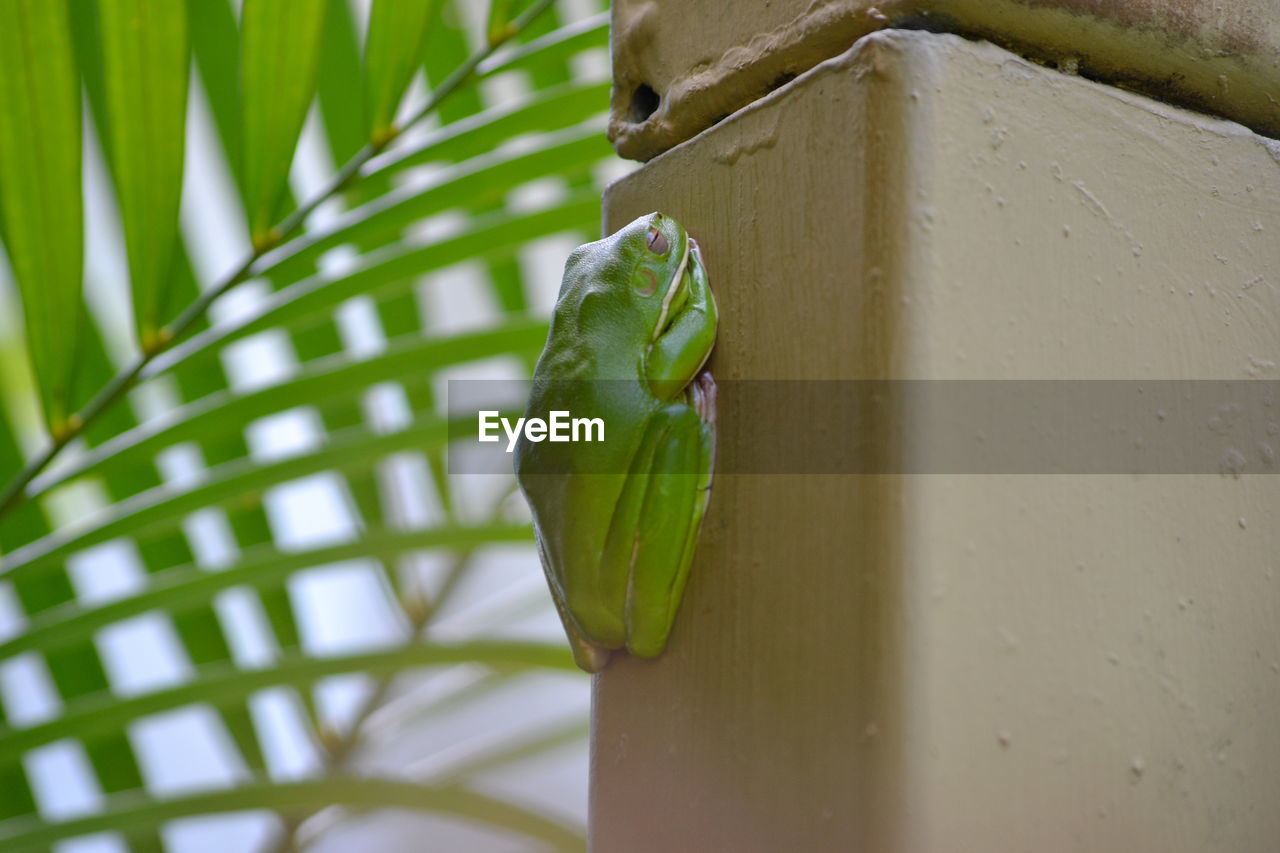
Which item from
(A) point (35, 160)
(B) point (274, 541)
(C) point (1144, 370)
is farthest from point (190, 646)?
(C) point (1144, 370)

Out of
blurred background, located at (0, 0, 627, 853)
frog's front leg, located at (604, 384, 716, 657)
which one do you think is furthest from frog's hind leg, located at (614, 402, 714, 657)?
blurred background, located at (0, 0, 627, 853)

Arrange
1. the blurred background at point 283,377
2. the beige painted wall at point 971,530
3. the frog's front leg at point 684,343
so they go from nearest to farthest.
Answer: the beige painted wall at point 971,530
the frog's front leg at point 684,343
the blurred background at point 283,377

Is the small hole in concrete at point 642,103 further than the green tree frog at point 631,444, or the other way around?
the small hole in concrete at point 642,103

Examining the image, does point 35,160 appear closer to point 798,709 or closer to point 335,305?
point 335,305

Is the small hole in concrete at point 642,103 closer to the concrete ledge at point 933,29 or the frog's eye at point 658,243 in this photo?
the concrete ledge at point 933,29

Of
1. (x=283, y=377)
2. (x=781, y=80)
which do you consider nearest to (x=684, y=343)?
(x=781, y=80)

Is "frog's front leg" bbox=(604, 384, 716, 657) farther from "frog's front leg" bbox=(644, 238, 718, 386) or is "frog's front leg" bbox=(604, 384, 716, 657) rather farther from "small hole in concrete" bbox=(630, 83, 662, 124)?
"small hole in concrete" bbox=(630, 83, 662, 124)

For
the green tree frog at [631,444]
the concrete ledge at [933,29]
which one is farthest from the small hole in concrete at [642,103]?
the green tree frog at [631,444]

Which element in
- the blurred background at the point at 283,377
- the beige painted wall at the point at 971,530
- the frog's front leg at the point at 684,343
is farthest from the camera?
the blurred background at the point at 283,377
